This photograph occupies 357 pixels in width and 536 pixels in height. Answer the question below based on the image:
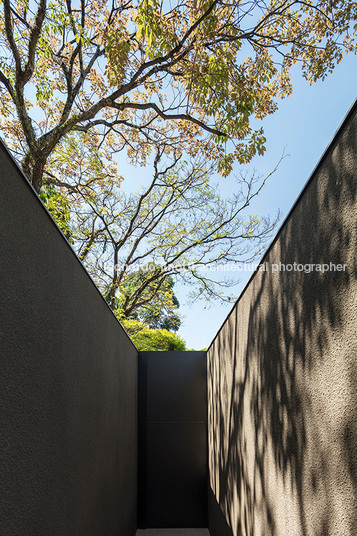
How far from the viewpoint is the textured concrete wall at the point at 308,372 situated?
43.6 inches

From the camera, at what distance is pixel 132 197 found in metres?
8.94

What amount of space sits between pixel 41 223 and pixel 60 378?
66cm

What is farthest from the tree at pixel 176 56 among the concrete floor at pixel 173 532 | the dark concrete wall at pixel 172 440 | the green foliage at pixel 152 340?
the concrete floor at pixel 173 532

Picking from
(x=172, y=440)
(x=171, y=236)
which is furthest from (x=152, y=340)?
(x=172, y=440)

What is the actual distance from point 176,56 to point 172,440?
5323 mm

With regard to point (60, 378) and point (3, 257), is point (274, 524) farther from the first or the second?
point (3, 257)

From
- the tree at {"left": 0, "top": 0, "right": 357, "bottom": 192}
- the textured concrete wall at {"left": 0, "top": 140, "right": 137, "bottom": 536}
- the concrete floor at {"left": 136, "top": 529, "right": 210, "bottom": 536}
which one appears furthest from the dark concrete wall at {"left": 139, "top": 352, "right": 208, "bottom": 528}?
the textured concrete wall at {"left": 0, "top": 140, "right": 137, "bottom": 536}

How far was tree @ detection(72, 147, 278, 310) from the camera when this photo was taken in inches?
345

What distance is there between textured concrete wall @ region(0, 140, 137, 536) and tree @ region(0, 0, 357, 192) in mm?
2587

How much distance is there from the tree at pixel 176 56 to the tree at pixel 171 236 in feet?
8.53

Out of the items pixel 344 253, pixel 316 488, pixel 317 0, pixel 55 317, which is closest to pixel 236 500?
pixel 316 488

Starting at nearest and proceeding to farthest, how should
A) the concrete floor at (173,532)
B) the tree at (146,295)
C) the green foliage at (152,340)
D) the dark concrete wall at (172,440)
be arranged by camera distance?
1. the concrete floor at (173,532)
2. the dark concrete wall at (172,440)
3. the green foliage at (152,340)
4. the tree at (146,295)

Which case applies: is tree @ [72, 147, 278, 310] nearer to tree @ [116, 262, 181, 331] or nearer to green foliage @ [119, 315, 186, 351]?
tree @ [116, 262, 181, 331]

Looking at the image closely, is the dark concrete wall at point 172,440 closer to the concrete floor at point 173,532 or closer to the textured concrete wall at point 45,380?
the concrete floor at point 173,532
